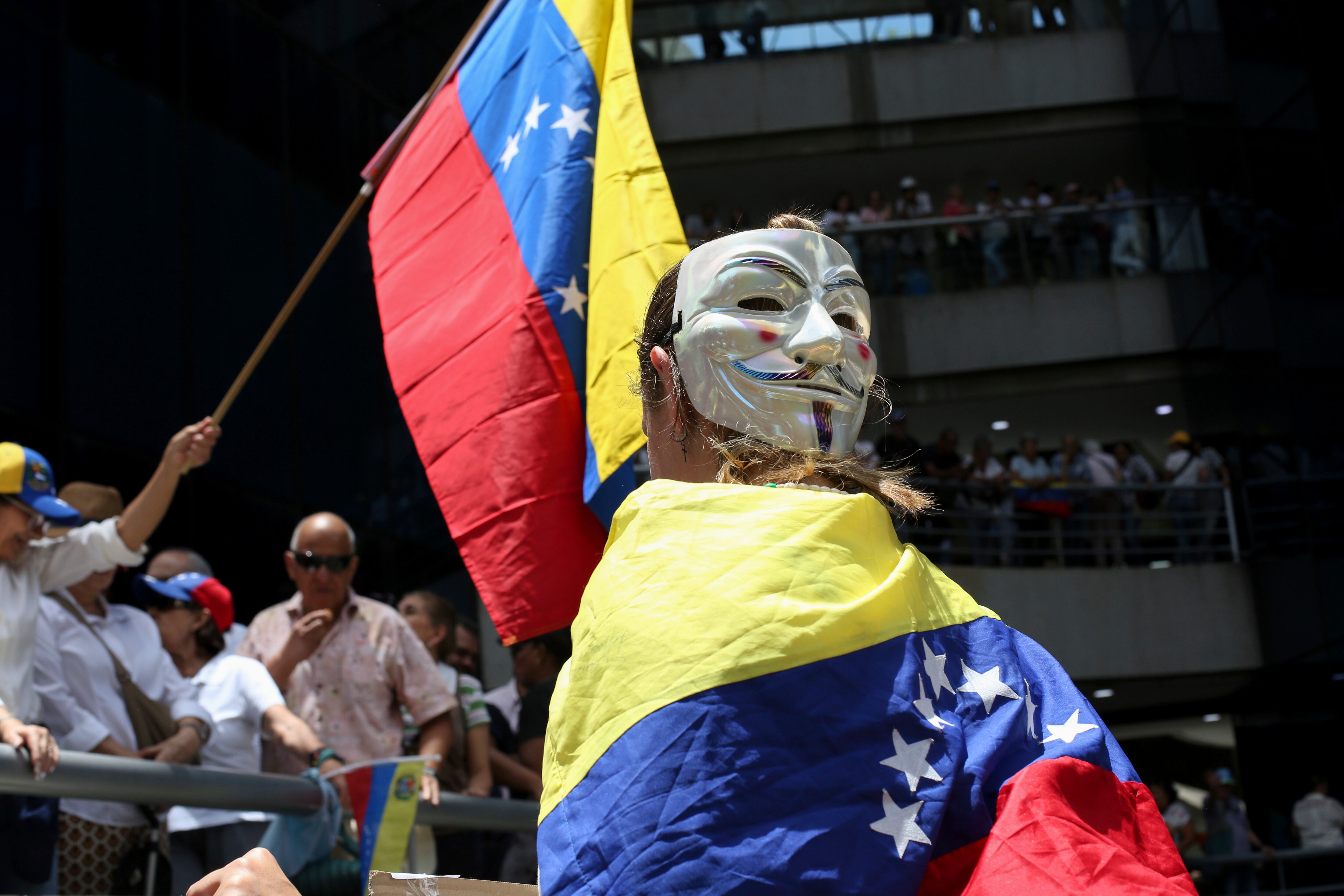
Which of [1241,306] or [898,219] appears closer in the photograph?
[1241,306]

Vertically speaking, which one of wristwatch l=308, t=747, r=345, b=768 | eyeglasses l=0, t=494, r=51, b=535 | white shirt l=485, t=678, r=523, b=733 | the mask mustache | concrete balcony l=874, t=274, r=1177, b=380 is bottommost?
wristwatch l=308, t=747, r=345, b=768

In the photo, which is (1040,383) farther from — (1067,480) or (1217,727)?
(1217,727)

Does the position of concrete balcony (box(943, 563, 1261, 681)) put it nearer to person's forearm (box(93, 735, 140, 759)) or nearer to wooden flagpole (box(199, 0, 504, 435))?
wooden flagpole (box(199, 0, 504, 435))

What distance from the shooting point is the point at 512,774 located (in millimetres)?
4617

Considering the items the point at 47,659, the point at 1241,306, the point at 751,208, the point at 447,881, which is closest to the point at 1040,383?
the point at 1241,306

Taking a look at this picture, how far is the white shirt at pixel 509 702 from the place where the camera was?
5.19 metres

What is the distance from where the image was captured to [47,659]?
3.38 m

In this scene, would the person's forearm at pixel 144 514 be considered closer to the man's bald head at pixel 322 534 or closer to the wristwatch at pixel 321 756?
the man's bald head at pixel 322 534

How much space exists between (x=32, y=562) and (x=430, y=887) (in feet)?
6.79

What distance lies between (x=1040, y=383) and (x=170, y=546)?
9.73 m

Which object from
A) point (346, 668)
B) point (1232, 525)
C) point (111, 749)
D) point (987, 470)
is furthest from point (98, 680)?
point (1232, 525)

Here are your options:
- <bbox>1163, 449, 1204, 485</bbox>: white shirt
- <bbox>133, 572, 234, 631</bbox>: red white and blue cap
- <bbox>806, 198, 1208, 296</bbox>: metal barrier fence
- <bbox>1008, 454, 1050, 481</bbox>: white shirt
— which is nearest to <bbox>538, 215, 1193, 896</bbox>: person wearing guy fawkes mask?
<bbox>133, 572, 234, 631</bbox>: red white and blue cap

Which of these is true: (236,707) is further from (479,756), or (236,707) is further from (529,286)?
(529,286)

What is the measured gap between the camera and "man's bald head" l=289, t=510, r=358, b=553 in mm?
4090
